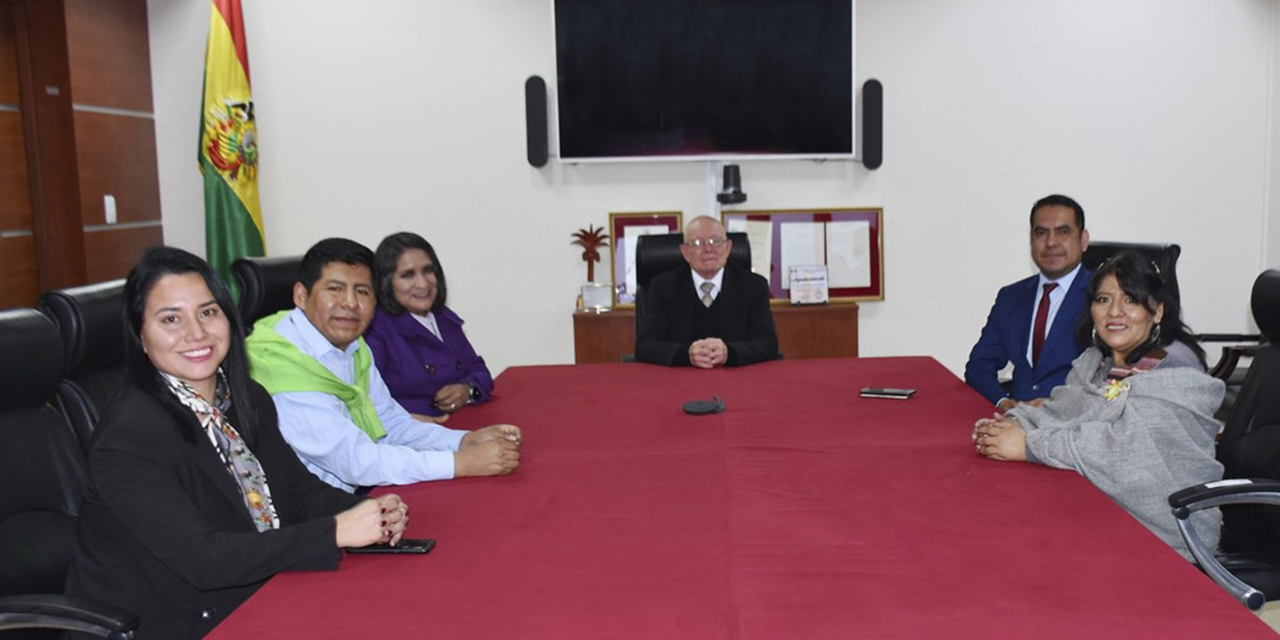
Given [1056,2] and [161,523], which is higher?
[1056,2]

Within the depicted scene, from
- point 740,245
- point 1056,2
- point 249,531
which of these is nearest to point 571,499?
point 249,531

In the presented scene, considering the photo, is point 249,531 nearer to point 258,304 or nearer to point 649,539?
point 649,539

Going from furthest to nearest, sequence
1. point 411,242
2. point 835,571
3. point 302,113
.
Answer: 1. point 302,113
2. point 411,242
3. point 835,571

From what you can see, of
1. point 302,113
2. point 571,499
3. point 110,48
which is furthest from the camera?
point 302,113

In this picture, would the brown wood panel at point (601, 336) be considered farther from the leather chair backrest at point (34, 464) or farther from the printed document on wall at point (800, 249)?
the leather chair backrest at point (34, 464)

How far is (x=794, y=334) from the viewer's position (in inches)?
213

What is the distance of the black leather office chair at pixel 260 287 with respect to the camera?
11.1 ft

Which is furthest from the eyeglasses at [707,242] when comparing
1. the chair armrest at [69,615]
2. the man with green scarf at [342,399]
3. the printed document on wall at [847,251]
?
the chair armrest at [69,615]

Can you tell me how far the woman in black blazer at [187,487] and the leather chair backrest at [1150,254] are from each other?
9.89 ft

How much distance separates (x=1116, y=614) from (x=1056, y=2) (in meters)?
4.77

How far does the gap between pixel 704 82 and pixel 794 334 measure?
54.2 inches

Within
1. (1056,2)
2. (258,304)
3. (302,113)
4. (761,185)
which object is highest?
(1056,2)

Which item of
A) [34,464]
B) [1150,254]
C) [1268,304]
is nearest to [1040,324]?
[1150,254]

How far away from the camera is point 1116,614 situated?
1516mm
